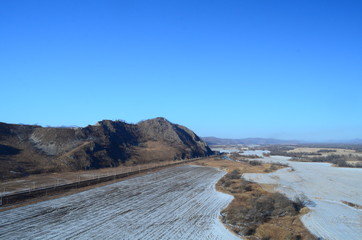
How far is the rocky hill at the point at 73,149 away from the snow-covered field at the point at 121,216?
13709 millimetres

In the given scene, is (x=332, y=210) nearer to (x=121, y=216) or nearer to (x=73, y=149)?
(x=121, y=216)

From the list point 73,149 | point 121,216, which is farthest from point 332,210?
point 73,149

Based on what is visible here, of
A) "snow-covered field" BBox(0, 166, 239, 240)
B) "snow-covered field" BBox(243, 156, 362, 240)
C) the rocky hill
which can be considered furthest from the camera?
the rocky hill

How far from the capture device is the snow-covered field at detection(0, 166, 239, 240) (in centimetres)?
1416

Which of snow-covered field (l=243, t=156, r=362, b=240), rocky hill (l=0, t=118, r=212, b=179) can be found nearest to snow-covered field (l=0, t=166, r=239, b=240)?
snow-covered field (l=243, t=156, r=362, b=240)

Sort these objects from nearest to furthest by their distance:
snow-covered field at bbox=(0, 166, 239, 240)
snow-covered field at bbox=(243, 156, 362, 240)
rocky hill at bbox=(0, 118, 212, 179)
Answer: snow-covered field at bbox=(0, 166, 239, 240) < snow-covered field at bbox=(243, 156, 362, 240) < rocky hill at bbox=(0, 118, 212, 179)

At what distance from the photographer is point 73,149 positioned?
4284cm

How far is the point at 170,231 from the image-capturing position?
48.6 ft

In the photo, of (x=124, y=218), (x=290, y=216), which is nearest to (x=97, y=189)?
(x=124, y=218)

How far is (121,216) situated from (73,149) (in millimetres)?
29078

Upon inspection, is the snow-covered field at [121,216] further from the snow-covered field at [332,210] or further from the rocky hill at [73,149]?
the rocky hill at [73,149]

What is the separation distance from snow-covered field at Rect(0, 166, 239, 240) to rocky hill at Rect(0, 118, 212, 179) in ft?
45.0

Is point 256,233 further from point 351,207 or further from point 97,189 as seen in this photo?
point 97,189

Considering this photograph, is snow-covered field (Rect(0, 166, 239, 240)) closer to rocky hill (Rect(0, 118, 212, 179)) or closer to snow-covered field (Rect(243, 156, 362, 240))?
snow-covered field (Rect(243, 156, 362, 240))
